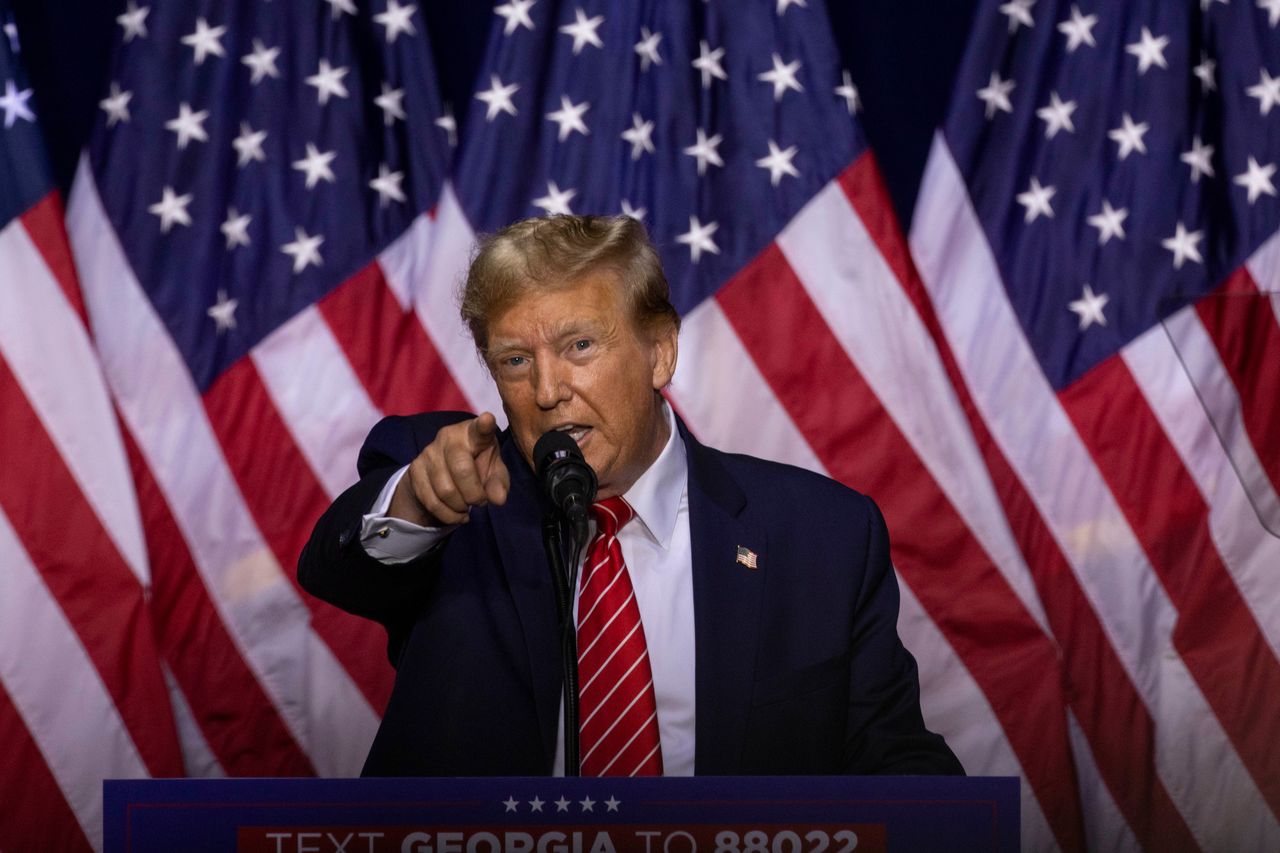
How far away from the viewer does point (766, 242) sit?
11.2 ft

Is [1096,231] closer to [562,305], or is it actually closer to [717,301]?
[717,301]

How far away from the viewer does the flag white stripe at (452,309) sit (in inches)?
131

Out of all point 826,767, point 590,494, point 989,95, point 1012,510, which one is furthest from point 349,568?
point 989,95

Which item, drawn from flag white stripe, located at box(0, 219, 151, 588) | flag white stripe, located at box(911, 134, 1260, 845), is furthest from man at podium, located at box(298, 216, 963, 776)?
flag white stripe, located at box(911, 134, 1260, 845)

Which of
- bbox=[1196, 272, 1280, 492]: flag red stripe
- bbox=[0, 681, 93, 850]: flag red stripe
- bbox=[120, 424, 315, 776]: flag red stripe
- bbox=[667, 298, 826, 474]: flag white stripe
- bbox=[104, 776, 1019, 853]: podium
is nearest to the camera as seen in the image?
bbox=[104, 776, 1019, 853]: podium

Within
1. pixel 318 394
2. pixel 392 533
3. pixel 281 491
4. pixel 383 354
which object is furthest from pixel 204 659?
pixel 392 533

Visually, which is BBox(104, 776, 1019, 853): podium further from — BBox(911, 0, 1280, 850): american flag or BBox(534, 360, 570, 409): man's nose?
BBox(911, 0, 1280, 850): american flag

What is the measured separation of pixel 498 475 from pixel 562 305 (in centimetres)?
49

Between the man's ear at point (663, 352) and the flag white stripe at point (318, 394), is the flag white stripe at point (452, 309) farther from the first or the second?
the man's ear at point (663, 352)

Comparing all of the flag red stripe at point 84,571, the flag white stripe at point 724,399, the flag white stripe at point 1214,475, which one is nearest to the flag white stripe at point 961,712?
the flag white stripe at point 724,399

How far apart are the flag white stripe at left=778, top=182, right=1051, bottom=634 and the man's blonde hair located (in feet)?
4.30

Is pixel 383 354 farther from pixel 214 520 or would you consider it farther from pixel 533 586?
pixel 533 586

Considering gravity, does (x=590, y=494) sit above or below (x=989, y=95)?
below

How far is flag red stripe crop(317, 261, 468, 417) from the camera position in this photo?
3.33 metres
